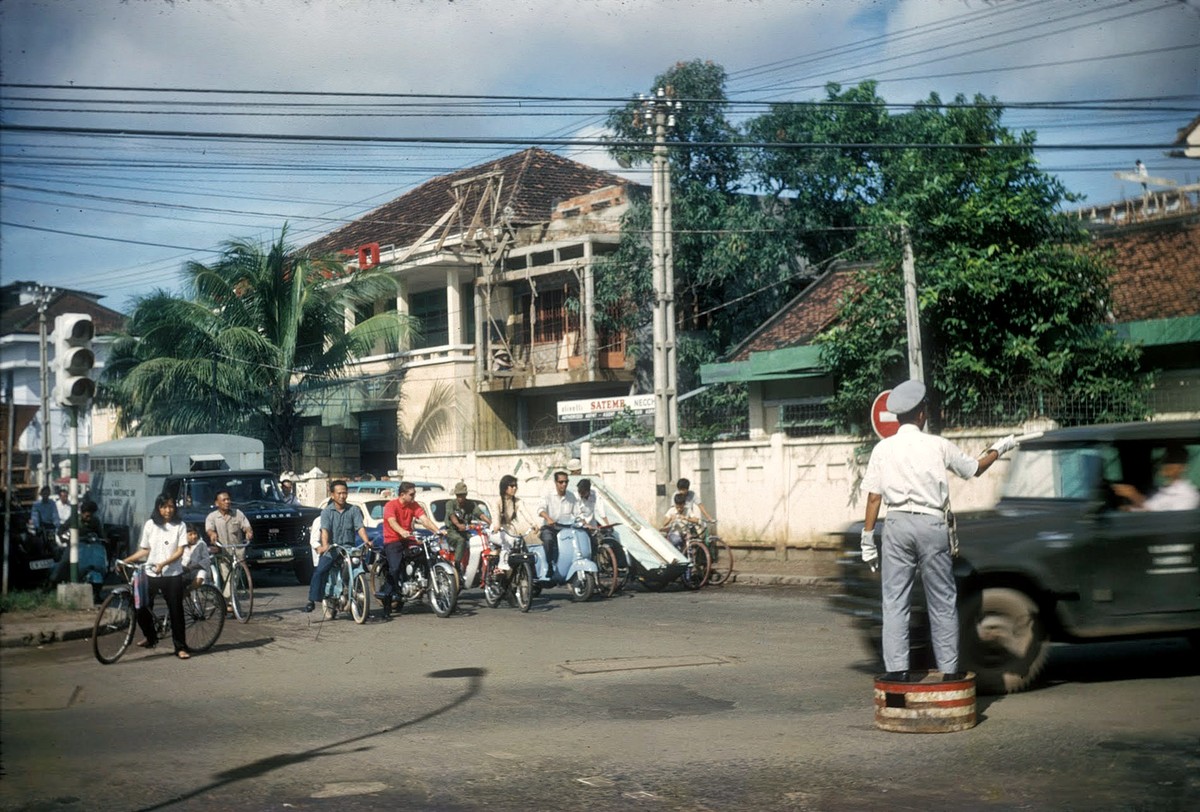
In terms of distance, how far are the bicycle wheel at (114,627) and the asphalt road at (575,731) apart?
0.18 metres

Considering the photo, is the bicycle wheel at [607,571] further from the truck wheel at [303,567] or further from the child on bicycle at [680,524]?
the truck wheel at [303,567]

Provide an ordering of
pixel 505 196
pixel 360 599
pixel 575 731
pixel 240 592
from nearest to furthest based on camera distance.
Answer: pixel 575 731 < pixel 360 599 < pixel 240 592 < pixel 505 196

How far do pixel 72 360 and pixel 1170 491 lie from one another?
457 inches

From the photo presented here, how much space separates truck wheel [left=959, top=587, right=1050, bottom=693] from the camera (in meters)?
8.84

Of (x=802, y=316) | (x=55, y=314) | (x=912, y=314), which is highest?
→ (x=55, y=314)

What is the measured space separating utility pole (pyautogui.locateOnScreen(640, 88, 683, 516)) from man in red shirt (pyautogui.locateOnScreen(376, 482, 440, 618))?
7.21 metres

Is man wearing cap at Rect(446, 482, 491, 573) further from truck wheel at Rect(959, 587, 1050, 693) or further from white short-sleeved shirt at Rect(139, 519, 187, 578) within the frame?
truck wheel at Rect(959, 587, 1050, 693)

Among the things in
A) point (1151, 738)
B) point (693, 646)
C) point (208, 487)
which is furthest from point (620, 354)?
point (1151, 738)

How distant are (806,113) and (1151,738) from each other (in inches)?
847

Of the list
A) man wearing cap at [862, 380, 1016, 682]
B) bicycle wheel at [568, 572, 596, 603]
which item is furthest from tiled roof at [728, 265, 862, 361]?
man wearing cap at [862, 380, 1016, 682]

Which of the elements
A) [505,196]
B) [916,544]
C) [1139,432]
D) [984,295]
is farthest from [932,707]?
[505,196]

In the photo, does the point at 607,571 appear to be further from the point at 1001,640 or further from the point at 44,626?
the point at 1001,640

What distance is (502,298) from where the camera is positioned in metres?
35.8

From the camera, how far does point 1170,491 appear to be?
8914 millimetres
